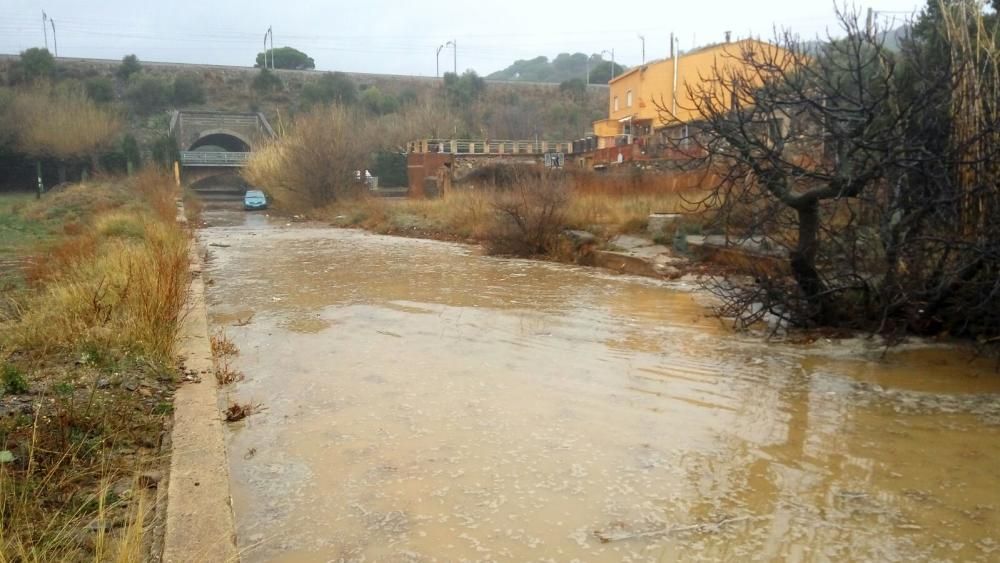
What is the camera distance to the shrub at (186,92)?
80250 mm

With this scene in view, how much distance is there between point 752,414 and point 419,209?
80.3 ft

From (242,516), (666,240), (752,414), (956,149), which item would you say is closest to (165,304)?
(242,516)

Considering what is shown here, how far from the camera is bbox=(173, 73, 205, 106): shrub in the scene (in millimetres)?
80250

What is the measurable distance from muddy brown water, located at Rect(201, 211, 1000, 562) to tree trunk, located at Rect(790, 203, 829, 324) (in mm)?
669

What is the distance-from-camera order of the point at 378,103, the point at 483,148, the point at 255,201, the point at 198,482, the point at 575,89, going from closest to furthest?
the point at 198,482
the point at 483,148
the point at 255,201
the point at 378,103
the point at 575,89

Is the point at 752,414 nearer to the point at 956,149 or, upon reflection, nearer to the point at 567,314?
the point at 956,149

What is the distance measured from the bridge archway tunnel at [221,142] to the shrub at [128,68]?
36.8ft

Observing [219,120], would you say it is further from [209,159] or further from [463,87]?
[463,87]

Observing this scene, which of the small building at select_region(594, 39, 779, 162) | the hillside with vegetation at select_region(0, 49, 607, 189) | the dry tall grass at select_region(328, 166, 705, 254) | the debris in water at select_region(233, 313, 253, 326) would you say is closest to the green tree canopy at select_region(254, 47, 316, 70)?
the hillside with vegetation at select_region(0, 49, 607, 189)

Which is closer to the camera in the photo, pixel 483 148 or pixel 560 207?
pixel 560 207

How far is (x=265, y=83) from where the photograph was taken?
87.1 metres

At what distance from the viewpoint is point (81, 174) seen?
56844mm

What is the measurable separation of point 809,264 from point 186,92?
82.2 m

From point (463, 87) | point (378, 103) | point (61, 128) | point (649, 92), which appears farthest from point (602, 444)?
point (463, 87)
